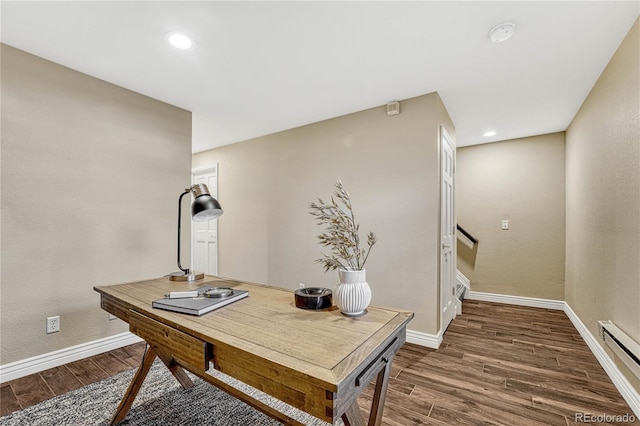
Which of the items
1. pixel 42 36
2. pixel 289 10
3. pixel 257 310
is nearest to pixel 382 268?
pixel 257 310

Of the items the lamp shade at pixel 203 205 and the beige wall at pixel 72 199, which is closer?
the lamp shade at pixel 203 205

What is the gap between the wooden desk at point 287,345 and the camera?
2.59ft

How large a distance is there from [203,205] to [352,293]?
3.89ft

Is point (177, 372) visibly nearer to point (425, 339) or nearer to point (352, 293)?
point (352, 293)

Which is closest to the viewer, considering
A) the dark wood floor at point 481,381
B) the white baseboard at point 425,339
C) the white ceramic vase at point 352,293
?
the white ceramic vase at point 352,293

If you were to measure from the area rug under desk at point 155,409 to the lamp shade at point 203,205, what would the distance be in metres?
1.11

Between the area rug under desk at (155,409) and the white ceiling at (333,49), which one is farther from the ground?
the white ceiling at (333,49)

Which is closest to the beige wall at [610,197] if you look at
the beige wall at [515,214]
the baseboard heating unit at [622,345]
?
the baseboard heating unit at [622,345]

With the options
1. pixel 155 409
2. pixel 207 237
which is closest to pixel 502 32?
pixel 155 409

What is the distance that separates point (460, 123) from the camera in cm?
335

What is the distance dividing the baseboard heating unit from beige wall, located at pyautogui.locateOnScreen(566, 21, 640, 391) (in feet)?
0.15

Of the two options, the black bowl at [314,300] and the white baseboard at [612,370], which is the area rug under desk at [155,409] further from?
the white baseboard at [612,370]

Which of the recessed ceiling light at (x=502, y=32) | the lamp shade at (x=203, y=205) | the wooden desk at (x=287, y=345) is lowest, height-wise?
the wooden desk at (x=287, y=345)

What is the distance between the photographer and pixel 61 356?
217cm
